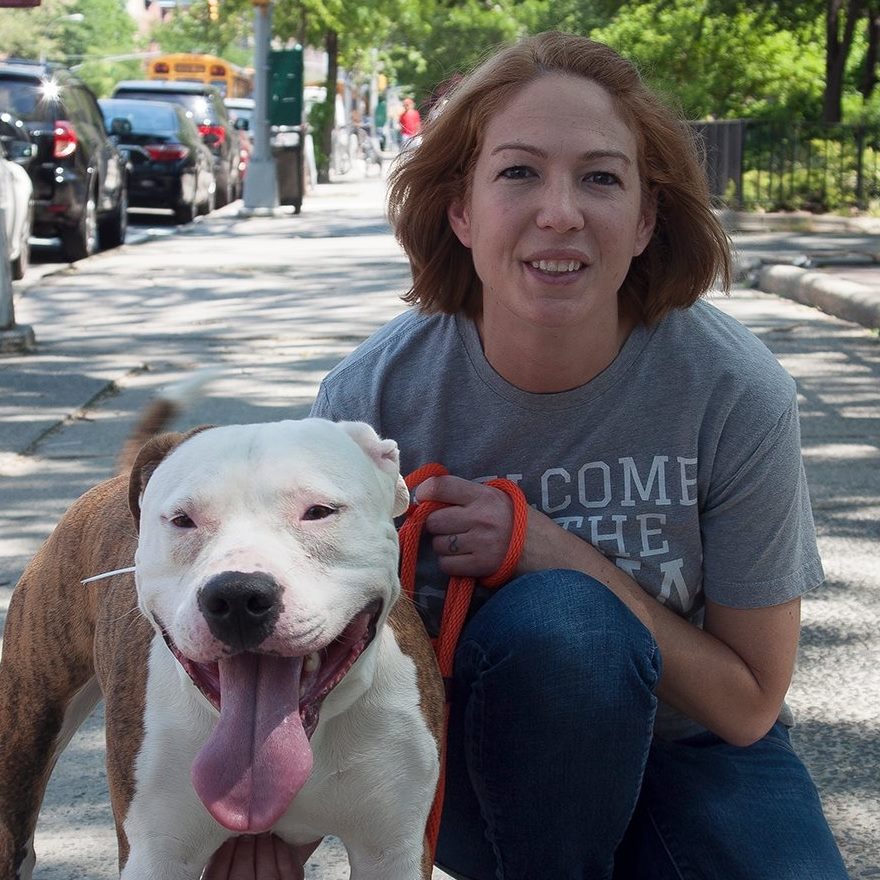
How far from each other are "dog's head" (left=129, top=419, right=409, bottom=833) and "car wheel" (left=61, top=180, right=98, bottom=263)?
1282cm

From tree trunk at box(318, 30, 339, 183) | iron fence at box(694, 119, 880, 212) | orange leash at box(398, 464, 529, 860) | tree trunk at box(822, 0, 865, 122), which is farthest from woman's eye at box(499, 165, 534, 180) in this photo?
tree trunk at box(318, 30, 339, 183)

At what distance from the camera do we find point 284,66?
22859mm

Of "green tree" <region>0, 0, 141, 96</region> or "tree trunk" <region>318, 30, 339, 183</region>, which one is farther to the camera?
"green tree" <region>0, 0, 141, 96</region>

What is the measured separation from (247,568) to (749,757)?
1.23m

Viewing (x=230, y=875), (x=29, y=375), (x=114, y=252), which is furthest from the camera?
(x=114, y=252)

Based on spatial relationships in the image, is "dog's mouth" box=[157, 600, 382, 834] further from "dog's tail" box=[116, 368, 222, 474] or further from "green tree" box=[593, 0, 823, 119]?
"green tree" box=[593, 0, 823, 119]

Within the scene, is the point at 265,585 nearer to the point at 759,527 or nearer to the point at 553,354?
the point at 553,354

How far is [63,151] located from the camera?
45.4ft

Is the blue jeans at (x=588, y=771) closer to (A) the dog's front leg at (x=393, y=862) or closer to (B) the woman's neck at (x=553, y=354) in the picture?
(A) the dog's front leg at (x=393, y=862)

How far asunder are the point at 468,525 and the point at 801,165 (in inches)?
659

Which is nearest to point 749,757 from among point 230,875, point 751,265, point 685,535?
point 685,535

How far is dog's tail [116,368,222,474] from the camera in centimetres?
305

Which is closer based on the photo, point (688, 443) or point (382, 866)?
point (382, 866)

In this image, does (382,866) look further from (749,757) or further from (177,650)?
(749,757)
